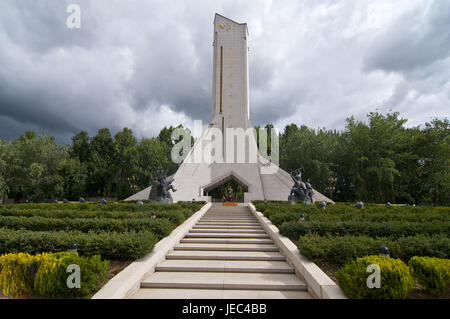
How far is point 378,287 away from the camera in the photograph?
8.50 feet

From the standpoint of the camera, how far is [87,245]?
3943 mm

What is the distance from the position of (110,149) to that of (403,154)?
103ft

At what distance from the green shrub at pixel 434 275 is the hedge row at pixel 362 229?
2053mm

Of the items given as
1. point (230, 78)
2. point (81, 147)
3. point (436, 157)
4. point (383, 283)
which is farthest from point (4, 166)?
point (436, 157)

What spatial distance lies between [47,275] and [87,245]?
1111 millimetres

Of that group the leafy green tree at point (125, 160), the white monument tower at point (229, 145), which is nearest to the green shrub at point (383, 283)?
the white monument tower at point (229, 145)

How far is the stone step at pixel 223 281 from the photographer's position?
11.8 feet

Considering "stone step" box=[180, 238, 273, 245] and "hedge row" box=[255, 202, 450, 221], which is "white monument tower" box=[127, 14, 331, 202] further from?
"stone step" box=[180, 238, 273, 245]

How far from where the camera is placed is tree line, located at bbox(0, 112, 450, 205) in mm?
21156

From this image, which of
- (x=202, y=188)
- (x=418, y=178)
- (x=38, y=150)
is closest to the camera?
(x=202, y=188)

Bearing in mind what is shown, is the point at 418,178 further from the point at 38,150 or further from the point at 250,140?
the point at 38,150

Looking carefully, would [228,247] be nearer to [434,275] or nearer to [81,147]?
[434,275]

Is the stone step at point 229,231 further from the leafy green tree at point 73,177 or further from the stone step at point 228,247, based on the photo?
the leafy green tree at point 73,177
